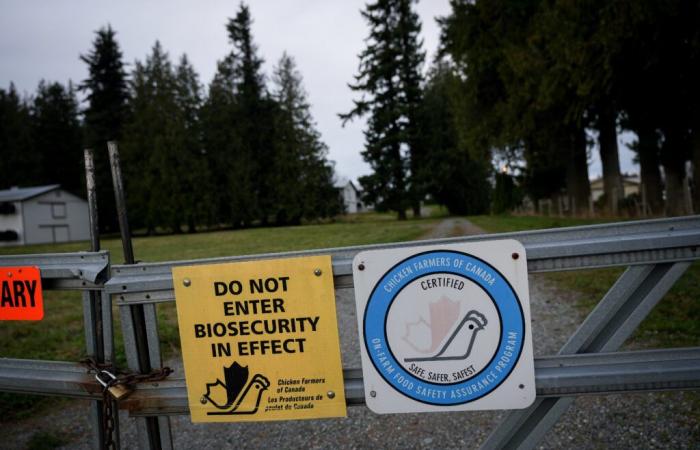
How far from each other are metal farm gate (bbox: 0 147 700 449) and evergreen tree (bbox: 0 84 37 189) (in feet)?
230

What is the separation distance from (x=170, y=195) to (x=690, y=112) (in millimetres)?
40346

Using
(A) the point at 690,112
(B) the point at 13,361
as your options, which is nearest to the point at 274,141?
(A) the point at 690,112

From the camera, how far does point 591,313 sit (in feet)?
5.50

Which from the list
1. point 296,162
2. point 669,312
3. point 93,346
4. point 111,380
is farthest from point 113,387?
point 296,162

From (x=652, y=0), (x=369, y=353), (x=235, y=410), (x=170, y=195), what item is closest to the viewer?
(x=369, y=353)

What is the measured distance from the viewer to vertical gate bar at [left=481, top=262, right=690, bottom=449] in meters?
1.64

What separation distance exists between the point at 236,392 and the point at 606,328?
62.5 inches

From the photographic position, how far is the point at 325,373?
1821 millimetres

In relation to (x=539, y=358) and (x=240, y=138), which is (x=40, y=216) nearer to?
(x=240, y=138)

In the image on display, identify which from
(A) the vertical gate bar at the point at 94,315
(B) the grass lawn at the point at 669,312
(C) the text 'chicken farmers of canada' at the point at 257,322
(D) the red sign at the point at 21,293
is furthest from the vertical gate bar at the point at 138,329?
(B) the grass lawn at the point at 669,312

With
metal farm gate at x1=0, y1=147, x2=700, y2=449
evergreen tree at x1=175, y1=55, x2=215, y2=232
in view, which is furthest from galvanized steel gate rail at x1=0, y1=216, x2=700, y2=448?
evergreen tree at x1=175, y1=55, x2=215, y2=232

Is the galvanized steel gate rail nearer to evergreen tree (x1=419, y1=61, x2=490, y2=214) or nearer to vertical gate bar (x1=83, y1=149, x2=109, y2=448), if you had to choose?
vertical gate bar (x1=83, y1=149, x2=109, y2=448)

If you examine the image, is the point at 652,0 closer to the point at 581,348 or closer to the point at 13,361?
the point at 581,348

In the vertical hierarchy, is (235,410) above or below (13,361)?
below
